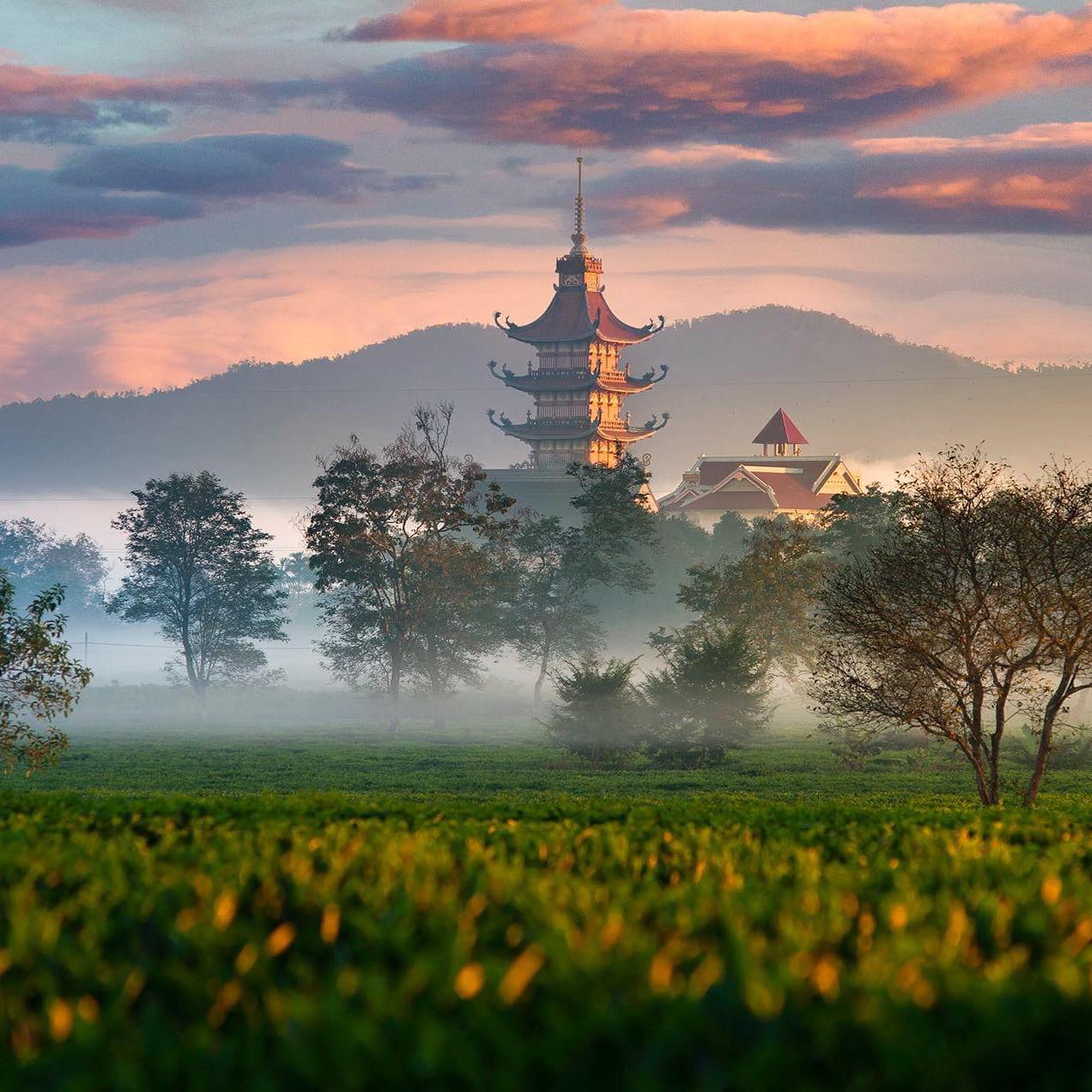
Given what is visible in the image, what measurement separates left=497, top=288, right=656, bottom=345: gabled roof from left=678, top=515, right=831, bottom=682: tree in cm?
4913

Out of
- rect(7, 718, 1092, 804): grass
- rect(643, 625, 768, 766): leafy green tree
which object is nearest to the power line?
rect(7, 718, 1092, 804): grass

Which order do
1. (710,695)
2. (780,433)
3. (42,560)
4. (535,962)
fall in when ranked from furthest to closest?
(42,560) < (780,433) < (710,695) < (535,962)

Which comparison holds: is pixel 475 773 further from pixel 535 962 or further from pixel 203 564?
pixel 203 564

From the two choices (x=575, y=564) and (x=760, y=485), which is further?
(x=760, y=485)

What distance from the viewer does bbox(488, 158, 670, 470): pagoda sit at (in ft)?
306

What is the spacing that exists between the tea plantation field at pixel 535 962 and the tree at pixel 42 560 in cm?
11493

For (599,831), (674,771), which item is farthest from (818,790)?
(599,831)

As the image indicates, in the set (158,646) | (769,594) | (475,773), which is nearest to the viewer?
(475,773)

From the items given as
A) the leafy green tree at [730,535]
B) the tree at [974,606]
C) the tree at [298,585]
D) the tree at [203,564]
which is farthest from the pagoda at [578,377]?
the tree at [974,606]

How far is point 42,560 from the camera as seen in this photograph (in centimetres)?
11869

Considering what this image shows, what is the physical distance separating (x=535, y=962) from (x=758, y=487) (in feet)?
302

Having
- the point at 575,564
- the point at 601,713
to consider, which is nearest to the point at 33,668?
the point at 601,713

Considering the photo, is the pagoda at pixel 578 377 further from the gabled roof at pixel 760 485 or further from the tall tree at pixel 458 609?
the tall tree at pixel 458 609

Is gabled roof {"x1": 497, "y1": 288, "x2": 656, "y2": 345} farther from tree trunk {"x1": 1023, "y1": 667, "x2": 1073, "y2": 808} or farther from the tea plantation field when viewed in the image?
the tea plantation field
